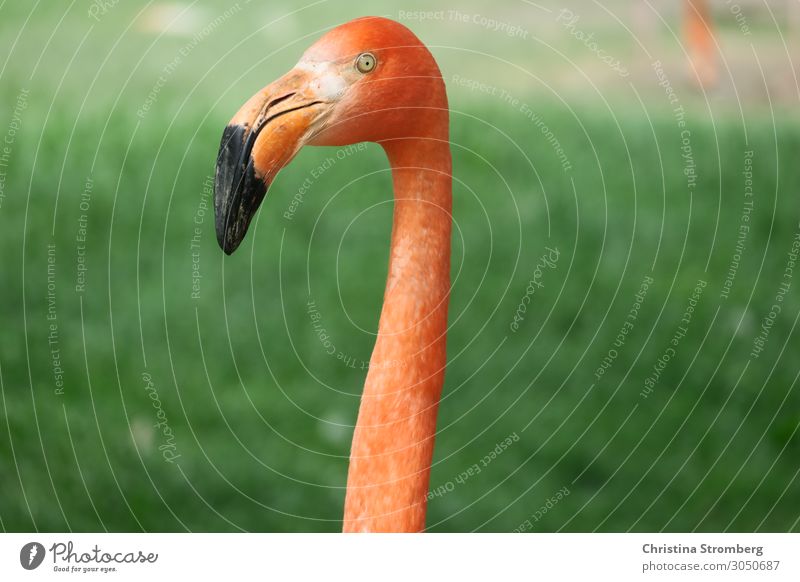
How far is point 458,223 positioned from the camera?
8.71 feet

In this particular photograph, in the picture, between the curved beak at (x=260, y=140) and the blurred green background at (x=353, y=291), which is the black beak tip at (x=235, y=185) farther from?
the blurred green background at (x=353, y=291)

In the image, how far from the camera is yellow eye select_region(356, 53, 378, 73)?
115 centimetres

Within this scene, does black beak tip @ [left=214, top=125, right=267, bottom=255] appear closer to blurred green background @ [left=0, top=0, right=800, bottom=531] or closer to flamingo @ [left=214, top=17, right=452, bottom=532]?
flamingo @ [left=214, top=17, right=452, bottom=532]

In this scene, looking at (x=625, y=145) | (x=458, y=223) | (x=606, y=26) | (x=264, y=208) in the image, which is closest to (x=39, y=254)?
(x=264, y=208)

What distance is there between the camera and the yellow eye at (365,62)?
45.1 inches

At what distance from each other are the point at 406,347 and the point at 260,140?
31cm

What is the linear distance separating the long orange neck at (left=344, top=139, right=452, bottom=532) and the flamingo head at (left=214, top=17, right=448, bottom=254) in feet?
0.17

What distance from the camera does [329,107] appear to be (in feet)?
3.76

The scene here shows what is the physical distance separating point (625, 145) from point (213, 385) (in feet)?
4.84
